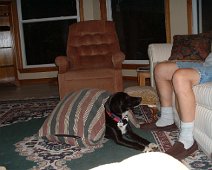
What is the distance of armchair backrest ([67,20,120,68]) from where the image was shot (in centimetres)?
405

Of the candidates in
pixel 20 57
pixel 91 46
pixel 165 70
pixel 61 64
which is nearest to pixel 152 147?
pixel 165 70

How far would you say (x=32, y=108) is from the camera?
3.75 meters

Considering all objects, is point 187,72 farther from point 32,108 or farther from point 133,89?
point 32,108

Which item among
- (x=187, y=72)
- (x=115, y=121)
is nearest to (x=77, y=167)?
(x=115, y=121)

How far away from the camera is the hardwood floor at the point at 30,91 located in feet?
15.7

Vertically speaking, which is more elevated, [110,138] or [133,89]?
[133,89]

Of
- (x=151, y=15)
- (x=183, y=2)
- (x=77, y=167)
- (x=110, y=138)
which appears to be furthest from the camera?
(x=151, y=15)

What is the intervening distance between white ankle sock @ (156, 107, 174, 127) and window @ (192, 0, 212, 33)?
2942 mm

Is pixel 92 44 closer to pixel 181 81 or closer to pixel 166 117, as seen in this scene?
A: pixel 166 117

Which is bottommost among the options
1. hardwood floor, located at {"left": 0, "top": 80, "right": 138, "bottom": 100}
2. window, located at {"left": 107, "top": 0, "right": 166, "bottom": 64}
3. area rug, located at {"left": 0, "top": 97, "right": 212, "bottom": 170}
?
area rug, located at {"left": 0, "top": 97, "right": 212, "bottom": 170}

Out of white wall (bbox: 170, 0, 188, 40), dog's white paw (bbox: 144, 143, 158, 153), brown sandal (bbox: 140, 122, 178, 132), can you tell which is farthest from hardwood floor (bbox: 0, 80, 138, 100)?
dog's white paw (bbox: 144, 143, 158, 153)

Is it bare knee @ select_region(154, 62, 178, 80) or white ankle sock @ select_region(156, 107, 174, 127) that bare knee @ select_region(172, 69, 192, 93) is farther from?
white ankle sock @ select_region(156, 107, 174, 127)

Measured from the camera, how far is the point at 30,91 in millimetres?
5270

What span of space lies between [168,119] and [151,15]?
3.37 m
